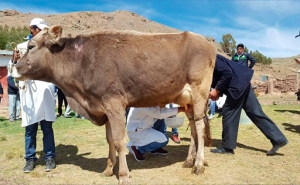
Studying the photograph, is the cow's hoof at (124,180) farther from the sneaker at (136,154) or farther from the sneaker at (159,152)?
the sneaker at (159,152)

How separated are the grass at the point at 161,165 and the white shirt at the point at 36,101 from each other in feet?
3.22

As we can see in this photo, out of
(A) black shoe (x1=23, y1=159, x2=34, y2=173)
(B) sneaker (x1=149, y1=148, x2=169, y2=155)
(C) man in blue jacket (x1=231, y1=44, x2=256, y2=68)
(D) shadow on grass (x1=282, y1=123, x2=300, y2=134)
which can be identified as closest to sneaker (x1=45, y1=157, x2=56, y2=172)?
(A) black shoe (x1=23, y1=159, x2=34, y2=173)

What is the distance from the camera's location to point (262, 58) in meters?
52.6

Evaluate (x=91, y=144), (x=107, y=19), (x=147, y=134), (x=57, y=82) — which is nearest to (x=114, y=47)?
(x=57, y=82)

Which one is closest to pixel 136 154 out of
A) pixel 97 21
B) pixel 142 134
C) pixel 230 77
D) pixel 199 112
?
pixel 142 134

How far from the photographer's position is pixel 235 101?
18.3 ft

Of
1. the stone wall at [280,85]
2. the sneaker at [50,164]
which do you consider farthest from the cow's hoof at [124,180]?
the stone wall at [280,85]

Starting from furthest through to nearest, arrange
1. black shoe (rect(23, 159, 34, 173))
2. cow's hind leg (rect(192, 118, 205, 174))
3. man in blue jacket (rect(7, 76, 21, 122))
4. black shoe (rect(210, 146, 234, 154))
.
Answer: man in blue jacket (rect(7, 76, 21, 122)) → black shoe (rect(210, 146, 234, 154)) → black shoe (rect(23, 159, 34, 173)) → cow's hind leg (rect(192, 118, 205, 174))

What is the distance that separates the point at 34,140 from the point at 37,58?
5.04 feet

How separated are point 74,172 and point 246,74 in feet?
12.8

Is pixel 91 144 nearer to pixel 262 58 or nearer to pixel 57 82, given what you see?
pixel 57 82

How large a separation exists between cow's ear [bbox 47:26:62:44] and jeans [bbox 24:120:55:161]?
1.51 m

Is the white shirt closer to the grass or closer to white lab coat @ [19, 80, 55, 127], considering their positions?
white lab coat @ [19, 80, 55, 127]

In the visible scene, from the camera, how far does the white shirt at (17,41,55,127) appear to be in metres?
4.73
